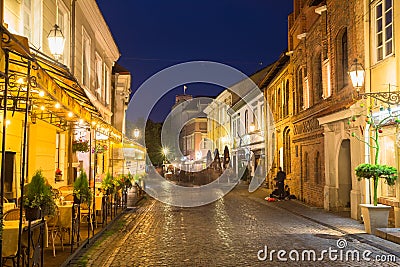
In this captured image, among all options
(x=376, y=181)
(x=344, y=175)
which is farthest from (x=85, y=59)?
(x=376, y=181)

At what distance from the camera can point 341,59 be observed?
19203 millimetres

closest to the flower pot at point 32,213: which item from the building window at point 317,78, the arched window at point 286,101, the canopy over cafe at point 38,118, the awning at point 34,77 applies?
the canopy over cafe at point 38,118

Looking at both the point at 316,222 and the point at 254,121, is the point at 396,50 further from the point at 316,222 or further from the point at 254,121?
the point at 254,121

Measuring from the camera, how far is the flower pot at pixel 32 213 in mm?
7699

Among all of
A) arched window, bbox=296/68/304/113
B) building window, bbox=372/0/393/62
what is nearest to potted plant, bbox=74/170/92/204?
building window, bbox=372/0/393/62

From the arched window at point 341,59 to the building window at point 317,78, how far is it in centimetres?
287

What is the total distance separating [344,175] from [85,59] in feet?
39.0

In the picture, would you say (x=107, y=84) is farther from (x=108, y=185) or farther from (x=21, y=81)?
(x=21, y=81)

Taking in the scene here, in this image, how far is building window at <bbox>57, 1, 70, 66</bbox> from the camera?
17.8m

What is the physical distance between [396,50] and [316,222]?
5877 mm

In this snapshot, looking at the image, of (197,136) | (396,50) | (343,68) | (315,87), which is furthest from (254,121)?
(197,136)

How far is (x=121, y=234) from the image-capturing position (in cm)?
1416

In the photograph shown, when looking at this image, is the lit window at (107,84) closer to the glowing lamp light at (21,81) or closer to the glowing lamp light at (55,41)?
the glowing lamp light at (55,41)

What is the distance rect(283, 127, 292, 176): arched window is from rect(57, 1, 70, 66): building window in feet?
47.2
